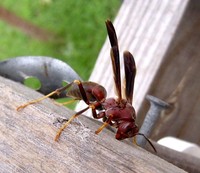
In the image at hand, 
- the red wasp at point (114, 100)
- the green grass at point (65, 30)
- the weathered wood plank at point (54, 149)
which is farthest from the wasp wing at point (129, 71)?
the green grass at point (65, 30)

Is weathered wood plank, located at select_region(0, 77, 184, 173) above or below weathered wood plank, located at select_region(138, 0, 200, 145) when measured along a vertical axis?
below

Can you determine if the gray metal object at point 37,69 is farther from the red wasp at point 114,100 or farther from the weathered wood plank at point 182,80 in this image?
the weathered wood plank at point 182,80

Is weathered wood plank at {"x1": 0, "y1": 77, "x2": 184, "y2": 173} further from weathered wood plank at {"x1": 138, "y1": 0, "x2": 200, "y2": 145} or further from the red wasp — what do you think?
weathered wood plank at {"x1": 138, "y1": 0, "x2": 200, "y2": 145}

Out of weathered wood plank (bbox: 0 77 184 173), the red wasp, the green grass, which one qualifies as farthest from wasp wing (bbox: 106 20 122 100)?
the green grass

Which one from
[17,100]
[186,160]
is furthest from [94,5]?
[17,100]

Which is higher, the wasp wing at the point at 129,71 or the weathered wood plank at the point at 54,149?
the wasp wing at the point at 129,71

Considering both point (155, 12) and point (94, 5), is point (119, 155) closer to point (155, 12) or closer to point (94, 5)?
point (155, 12)

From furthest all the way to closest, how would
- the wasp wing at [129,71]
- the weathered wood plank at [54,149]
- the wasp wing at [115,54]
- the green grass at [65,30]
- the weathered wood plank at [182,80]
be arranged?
1. the green grass at [65,30]
2. the weathered wood plank at [182,80]
3. the wasp wing at [129,71]
4. the wasp wing at [115,54]
5. the weathered wood plank at [54,149]
